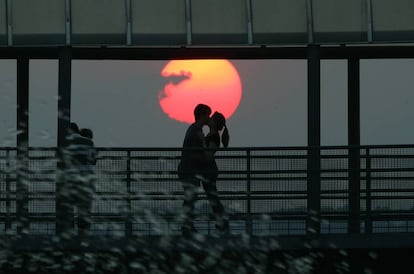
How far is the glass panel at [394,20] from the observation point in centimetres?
1964

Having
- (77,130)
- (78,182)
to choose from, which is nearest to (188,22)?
(77,130)

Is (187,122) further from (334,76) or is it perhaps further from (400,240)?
(400,240)

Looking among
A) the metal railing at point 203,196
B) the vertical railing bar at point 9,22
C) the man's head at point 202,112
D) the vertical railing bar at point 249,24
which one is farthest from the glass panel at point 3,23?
the man's head at point 202,112

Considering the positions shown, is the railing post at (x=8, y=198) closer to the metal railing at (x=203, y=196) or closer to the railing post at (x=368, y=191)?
the metal railing at (x=203, y=196)

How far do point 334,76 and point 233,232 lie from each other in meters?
7.30

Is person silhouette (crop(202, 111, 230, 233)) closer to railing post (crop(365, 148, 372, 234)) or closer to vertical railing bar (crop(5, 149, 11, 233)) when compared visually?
railing post (crop(365, 148, 372, 234))

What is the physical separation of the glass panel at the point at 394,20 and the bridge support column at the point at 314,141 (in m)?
0.91

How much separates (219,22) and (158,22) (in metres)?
0.83

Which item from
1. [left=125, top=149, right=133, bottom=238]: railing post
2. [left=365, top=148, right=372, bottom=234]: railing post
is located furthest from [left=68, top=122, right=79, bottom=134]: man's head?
[left=365, top=148, right=372, bottom=234]: railing post

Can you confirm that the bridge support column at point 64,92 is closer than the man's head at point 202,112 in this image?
No

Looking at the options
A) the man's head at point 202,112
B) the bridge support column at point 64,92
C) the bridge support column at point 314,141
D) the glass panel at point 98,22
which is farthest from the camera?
the glass panel at point 98,22

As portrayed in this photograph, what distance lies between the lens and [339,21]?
19672 millimetres

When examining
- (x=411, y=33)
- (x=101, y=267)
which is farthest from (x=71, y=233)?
(x=411, y=33)

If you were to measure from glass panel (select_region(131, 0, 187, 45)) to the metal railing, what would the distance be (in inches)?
110
